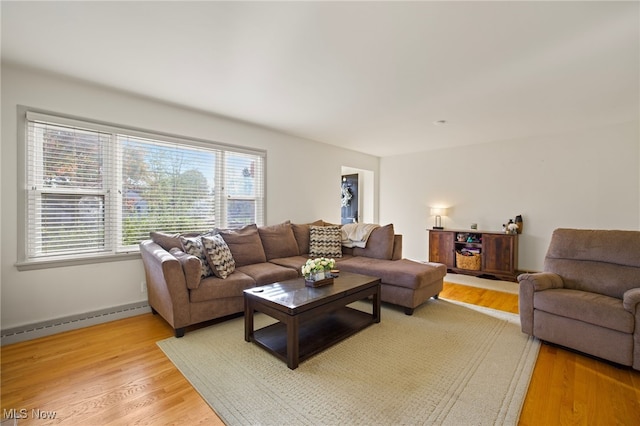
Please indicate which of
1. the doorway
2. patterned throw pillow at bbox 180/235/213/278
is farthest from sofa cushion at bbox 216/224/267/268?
the doorway

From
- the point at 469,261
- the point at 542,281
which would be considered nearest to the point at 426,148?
the point at 469,261

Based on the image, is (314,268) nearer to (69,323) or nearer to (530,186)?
Answer: (69,323)

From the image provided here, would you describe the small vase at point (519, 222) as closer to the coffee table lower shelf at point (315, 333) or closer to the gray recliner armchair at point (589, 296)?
the gray recliner armchair at point (589, 296)

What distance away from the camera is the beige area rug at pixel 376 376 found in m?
1.68

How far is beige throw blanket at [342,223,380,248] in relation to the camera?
4.33 metres

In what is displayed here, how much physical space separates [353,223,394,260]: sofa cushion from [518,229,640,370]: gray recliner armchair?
1687mm

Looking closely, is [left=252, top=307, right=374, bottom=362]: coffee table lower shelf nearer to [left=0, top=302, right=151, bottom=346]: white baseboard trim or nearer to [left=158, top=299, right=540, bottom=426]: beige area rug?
[left=158, top=299, right=540, bottom=426]: beige area rug

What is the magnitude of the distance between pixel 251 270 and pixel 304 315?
1.32m

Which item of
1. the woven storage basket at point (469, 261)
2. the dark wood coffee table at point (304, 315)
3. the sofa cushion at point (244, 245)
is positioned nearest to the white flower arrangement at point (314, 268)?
the dark wood coffee table at point (304, 315)

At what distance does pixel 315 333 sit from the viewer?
257 cm

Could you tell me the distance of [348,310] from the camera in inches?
125

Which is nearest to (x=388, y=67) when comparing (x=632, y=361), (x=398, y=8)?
(x=398, y=8)

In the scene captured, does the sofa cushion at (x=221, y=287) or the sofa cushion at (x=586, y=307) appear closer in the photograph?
the sofa cushion at (x=586, y=307)

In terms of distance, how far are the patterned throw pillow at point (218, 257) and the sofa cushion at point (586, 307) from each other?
296 centimetres
